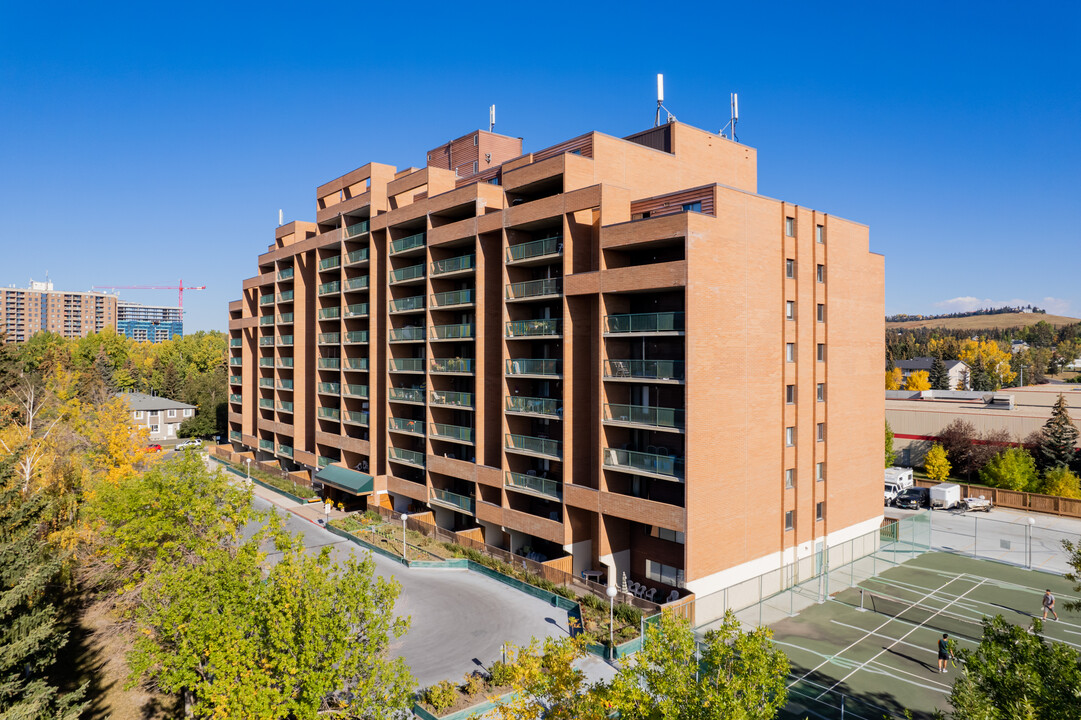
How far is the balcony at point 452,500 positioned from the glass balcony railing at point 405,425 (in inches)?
161

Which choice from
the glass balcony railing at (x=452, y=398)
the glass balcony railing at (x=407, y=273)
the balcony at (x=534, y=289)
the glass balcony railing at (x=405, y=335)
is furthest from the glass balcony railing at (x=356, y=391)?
the balcony at (x=534, y=289)

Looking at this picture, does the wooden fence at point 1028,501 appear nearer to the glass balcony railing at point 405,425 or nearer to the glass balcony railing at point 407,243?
the glass balcony railing at point 405,425

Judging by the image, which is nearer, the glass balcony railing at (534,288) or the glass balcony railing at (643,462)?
the glass balcony railing at (643,462)

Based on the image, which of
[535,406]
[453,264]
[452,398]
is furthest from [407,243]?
[535,406]

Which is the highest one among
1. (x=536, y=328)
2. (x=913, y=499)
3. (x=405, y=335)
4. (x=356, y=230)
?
(x=356, y=230)

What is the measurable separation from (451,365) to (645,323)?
48.6 feet

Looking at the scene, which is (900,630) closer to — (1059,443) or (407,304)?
(407,304)

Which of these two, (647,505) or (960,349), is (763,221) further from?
(960,349)

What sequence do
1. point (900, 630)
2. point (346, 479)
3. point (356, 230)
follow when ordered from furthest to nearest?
point (356, 230) → point (346, 479) → point (900, 630)

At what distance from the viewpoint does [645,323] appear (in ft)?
94.1

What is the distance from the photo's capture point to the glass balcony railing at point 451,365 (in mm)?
38312

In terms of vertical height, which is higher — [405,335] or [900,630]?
[405,335]

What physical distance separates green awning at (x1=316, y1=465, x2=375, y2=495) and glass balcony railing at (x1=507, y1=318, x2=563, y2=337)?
701 inches

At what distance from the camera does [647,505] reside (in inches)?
1102
